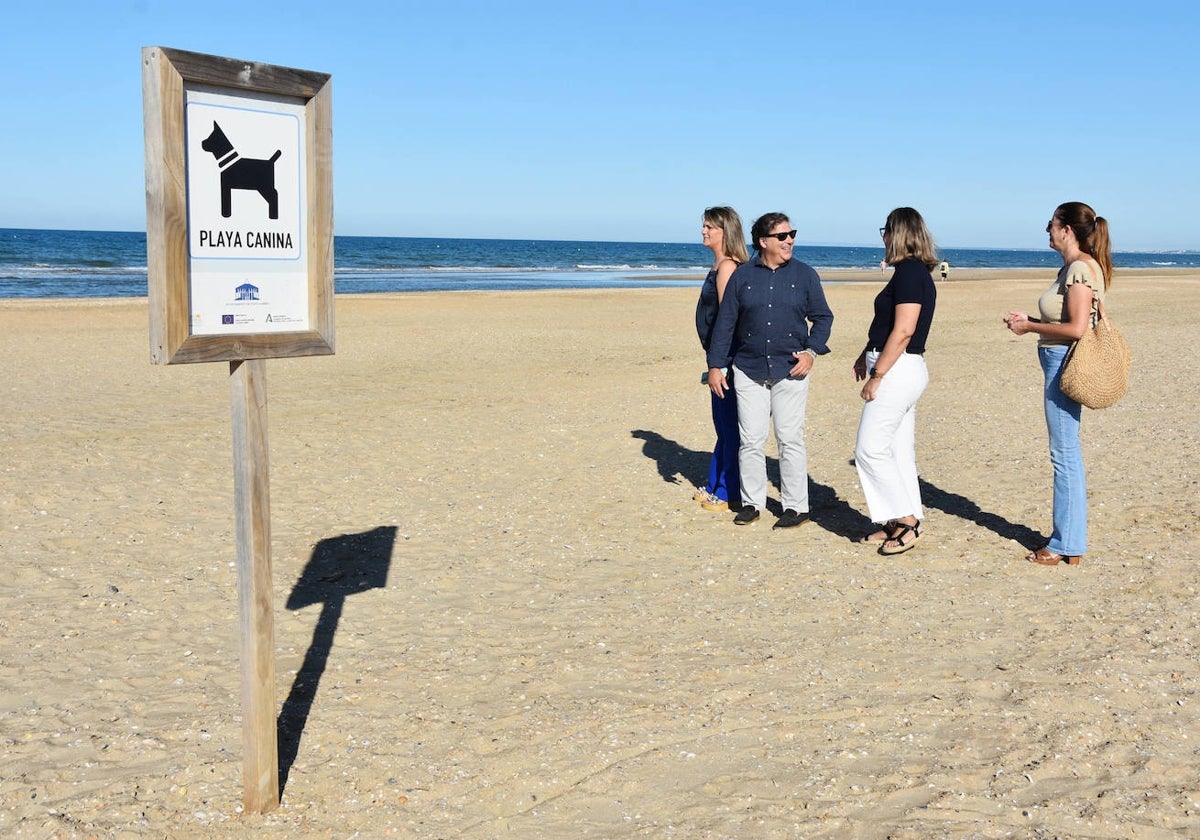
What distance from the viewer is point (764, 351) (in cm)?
662

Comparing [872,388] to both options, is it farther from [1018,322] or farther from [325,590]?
[325,590]

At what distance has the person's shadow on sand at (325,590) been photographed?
408 cm

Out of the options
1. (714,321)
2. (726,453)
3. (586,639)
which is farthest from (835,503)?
(586,639)

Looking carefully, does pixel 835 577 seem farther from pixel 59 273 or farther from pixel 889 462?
pixel 59 273

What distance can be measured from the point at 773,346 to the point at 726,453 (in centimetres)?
108

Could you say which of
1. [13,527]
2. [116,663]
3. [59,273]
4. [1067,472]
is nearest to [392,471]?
[13,527]

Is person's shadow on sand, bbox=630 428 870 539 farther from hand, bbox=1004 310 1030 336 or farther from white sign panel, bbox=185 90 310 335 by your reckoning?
white sign panel, bbox=185 90 310 335

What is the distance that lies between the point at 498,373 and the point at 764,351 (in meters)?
7.96

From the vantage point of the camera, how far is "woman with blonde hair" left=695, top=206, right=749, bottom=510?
275 inches

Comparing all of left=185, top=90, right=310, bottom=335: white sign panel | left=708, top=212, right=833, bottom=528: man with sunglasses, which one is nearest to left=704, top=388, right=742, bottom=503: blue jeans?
left=708, top=212, right=833, bottom=528: man with sunglasses

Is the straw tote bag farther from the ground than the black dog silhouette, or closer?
closer

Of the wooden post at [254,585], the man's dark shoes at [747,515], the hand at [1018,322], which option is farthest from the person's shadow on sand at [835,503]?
the wooden post at [254,585]

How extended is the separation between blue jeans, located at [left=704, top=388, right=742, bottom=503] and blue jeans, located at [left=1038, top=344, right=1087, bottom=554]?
6.81ft

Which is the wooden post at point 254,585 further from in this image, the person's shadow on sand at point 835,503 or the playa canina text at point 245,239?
the person's shadow on sand at point 835,503
